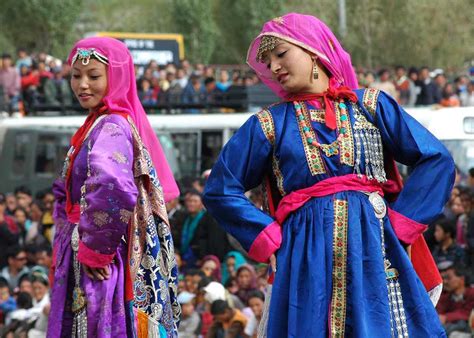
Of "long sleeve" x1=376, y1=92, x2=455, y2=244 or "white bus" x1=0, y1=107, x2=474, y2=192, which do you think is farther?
"white bus" x1=0, y1=107, x2=474, y2=192

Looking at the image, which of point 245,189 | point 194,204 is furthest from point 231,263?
point 245,189

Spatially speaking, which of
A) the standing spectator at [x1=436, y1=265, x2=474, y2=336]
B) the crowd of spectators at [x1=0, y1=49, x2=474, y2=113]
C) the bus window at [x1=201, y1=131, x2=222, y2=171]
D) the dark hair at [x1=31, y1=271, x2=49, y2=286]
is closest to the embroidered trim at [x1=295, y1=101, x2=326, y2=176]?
the standing spectator at [x1=436, y1=265, x2=474, y2=336]

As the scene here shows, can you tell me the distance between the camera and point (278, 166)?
5773mm

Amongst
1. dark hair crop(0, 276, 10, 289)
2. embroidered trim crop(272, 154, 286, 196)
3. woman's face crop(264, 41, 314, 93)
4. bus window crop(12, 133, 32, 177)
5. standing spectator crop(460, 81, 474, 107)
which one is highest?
woman's face crop(264, 41, 314, 93)

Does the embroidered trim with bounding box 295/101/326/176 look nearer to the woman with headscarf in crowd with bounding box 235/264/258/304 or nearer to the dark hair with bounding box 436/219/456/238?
the woman with headscarf in crowd with bounding box 235/264/258/304

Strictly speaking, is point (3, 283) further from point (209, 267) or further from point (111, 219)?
point (111, 219)

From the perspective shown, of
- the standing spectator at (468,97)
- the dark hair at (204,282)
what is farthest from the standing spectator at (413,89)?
the dark hair at (204,282)

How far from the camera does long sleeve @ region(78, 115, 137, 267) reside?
244 inches

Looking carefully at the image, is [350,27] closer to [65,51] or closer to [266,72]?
[65,51]

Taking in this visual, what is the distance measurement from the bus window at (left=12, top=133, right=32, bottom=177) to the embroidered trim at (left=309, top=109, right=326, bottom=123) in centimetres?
1336

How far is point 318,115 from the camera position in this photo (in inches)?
227

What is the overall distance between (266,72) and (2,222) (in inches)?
392

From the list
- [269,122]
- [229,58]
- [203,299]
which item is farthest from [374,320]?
[229,58]

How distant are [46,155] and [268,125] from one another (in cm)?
1320
